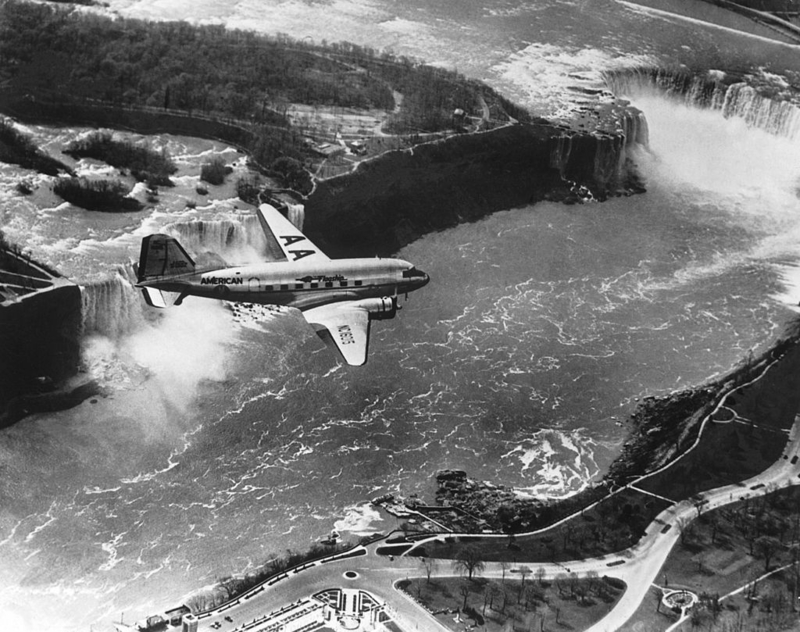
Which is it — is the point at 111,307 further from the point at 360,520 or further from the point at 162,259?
the point at 360,520

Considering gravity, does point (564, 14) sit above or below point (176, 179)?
above

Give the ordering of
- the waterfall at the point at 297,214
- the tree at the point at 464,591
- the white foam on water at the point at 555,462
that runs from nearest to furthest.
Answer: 1. the tree at the point at 464,591
2. the white foam on water at the point at 555,462
3. the waterfall at the point at 297,214

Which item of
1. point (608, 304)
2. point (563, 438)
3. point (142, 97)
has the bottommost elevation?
point (563, 438)

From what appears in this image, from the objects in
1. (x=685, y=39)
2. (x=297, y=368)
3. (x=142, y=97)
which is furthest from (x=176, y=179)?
(x=685, y=39)

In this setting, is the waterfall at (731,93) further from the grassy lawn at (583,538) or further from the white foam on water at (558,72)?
the grassy lawn at (583,538)

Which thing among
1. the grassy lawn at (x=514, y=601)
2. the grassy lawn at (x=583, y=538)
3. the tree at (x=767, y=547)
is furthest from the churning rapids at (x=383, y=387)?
the tree at (x=767, y=547)

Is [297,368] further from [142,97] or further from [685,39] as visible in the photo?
[685,39]

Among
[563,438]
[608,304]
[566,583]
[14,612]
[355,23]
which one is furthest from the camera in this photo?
[355,23]
